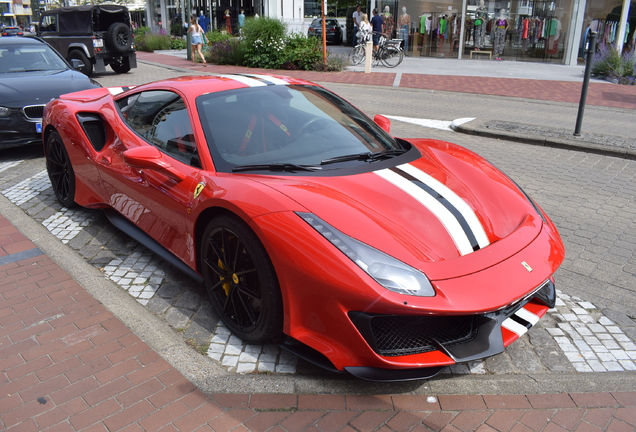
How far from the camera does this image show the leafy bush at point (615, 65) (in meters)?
15.4

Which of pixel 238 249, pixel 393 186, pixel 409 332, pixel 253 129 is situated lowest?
pixel 409 332

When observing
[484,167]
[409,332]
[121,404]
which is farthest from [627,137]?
[121,404]

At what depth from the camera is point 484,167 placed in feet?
11.9

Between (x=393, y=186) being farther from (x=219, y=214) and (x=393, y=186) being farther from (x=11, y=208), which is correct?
(x=11, y=208)

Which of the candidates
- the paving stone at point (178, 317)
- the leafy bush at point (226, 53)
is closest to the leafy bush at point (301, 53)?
the leafy bush at point (226, 53)

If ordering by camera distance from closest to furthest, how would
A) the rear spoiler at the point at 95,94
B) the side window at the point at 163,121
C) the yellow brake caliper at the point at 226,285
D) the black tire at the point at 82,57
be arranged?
the yellow brake caliper at the point at 226,285, the side window at the point at 163,121, the rear spoiler at the point at 95,94, the black tire at the point at 82,57

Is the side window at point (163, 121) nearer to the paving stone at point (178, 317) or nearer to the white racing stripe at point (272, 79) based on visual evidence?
the white racing stripe at point (272, 79)

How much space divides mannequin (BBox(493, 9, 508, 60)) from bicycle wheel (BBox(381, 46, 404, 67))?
510 cm

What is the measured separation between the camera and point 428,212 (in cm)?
281

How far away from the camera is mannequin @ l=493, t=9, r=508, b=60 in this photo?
21456mm

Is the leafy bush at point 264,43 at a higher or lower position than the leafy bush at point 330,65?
higher

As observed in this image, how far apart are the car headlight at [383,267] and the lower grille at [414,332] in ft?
0.44

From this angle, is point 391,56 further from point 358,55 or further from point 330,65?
point 330,65

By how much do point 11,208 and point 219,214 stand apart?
11.0ft
